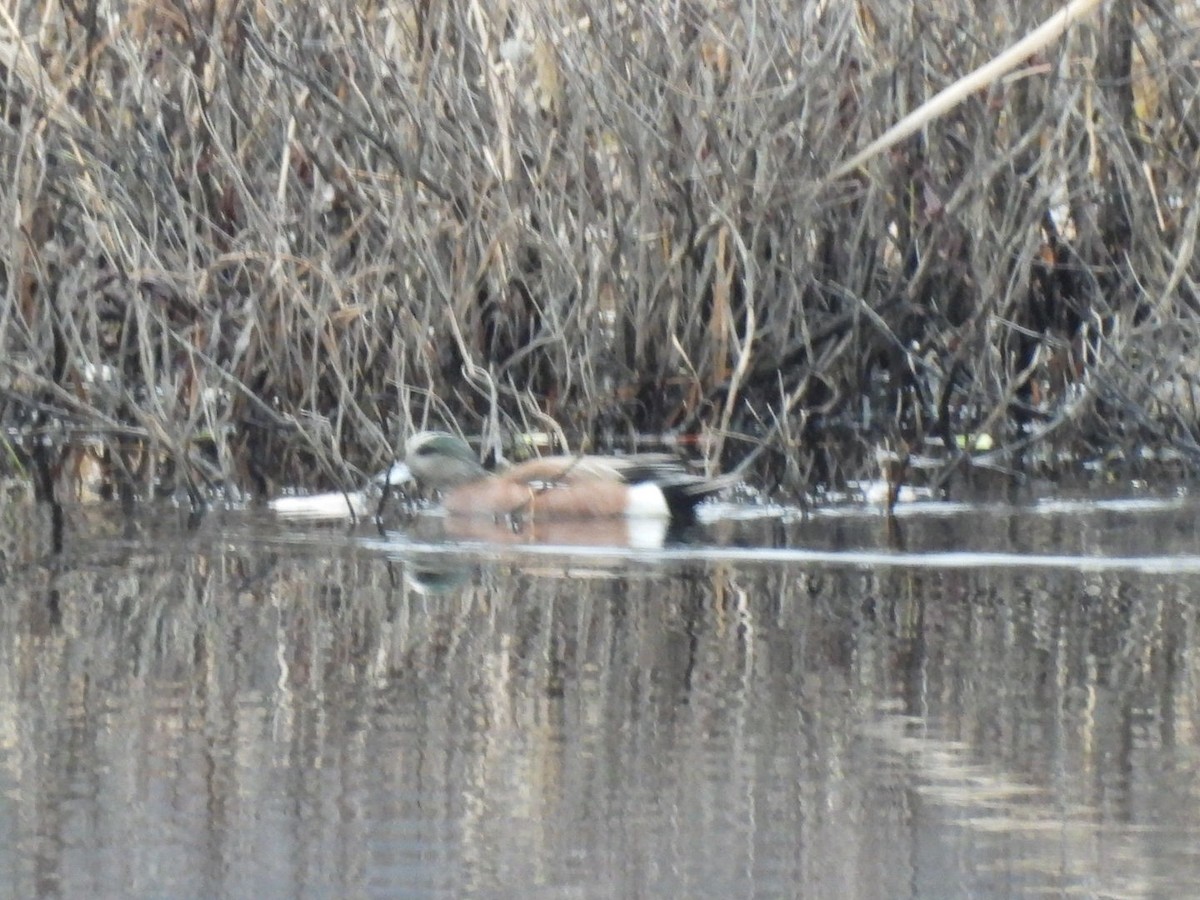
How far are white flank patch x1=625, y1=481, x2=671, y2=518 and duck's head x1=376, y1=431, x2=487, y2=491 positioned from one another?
1.76ft

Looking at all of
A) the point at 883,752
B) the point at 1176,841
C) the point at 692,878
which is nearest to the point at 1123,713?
the point at 883,752

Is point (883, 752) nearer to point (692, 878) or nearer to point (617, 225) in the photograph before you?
point (692, 878)

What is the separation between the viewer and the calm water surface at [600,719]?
3602mm

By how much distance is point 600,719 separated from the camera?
4617 millimetres

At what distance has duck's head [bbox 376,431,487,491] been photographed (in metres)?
8.22

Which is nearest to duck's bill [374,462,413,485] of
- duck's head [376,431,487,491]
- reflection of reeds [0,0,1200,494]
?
duck's head [376,431,487,491]

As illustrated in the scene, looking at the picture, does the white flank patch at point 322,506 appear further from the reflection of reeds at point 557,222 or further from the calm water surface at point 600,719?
the calm water surface at point 600,719

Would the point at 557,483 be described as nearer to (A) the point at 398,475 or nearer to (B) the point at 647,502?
(B) the point at 647,502

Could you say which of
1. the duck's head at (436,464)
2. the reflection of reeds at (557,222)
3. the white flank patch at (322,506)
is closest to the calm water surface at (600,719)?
the white flank patch at (322,506)

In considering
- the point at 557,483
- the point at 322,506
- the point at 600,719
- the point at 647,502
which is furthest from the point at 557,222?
the point at 600,719

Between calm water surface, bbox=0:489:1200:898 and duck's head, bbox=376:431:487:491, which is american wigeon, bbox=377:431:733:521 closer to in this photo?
duck's head, bbox=376:431:487:491

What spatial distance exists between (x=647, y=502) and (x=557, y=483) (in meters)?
0.38

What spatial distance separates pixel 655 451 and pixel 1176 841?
540 cm

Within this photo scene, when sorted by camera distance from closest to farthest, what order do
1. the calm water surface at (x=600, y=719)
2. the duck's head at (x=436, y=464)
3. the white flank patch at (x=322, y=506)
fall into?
the calm water surface at (x=600, y=719), the white flank patch at (x=322, y=506), the duck's head at (x=436, y=464)
